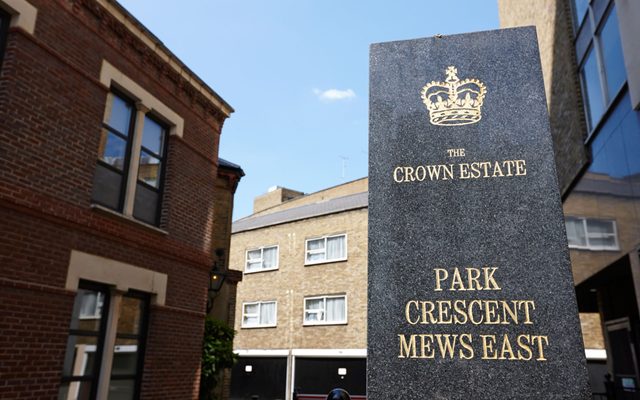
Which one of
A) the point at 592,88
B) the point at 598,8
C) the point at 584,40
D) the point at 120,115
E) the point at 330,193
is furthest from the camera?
the point at 330,193

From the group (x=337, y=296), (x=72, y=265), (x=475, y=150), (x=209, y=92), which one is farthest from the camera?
(x=337, y=296)

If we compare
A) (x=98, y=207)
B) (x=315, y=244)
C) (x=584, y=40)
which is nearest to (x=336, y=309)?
(x=315, y=244)

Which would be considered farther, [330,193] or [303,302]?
[330,193]

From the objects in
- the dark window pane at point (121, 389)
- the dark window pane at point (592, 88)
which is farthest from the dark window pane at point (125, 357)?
the dark window pane at point (592, 88)

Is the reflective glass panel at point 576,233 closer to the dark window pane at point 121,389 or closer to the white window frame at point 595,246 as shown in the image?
the white window frame at point 595,246

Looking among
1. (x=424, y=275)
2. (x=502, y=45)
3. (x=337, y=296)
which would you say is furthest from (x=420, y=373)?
(x=337, y=296)

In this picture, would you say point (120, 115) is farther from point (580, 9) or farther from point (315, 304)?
point (315, 304)

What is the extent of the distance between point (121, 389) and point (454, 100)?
25.1ft

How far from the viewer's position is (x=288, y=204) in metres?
42.1

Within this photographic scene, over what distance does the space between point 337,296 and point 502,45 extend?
21.9 meters

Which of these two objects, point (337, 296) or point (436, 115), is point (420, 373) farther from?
point (337, 296)

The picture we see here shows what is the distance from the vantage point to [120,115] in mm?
9797

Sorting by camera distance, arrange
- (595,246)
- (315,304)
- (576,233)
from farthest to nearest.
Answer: (315,304) < (576,233) < (595,246)

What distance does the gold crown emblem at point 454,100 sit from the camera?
5297 millimetres
